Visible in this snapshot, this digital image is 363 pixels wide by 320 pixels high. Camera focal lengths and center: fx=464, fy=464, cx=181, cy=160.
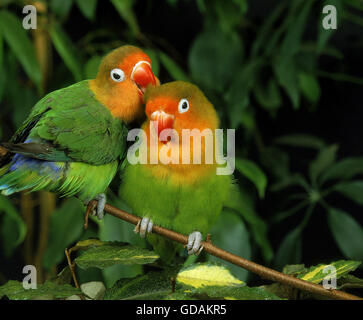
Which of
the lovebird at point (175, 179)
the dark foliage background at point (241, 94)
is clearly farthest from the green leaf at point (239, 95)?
the lovebird at point (175, 179)

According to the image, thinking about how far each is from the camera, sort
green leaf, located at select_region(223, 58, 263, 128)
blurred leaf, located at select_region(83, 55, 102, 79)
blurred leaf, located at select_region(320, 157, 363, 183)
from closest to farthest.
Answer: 1. blurred leaf, located at select_region(83, 55, 102, 79)
2. green leaf, located at select_region(223, 58, 263, 128)
3. blurred leaf, located at select_region(320, 157, 363, 183)

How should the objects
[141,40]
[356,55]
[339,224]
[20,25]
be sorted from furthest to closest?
[356,55] → [141,40] → [339,224] → [20,25]

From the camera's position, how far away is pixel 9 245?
992 millimetres

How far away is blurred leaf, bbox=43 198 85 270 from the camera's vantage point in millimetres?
887

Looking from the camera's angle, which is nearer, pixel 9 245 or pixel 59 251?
pixel 59 251

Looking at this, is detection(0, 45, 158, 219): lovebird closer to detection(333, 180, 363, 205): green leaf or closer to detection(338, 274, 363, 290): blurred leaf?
detection(338, 274, 363, 290): blurred leaf

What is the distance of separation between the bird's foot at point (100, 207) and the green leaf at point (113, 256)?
0.02 meters

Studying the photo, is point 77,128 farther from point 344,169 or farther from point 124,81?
point 344,169

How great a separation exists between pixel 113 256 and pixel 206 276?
68mm

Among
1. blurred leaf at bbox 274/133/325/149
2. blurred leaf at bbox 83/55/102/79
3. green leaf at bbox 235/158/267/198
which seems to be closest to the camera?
blurred leaf at bbox 83/55/102/79

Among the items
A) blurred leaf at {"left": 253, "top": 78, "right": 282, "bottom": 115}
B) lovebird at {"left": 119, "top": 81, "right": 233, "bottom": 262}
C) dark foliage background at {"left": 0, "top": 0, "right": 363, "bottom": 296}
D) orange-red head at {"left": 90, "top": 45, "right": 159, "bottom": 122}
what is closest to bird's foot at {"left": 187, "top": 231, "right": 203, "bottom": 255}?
lovebird at {"left": 119, "top": 81, "right": 233, "bottom": 262}
